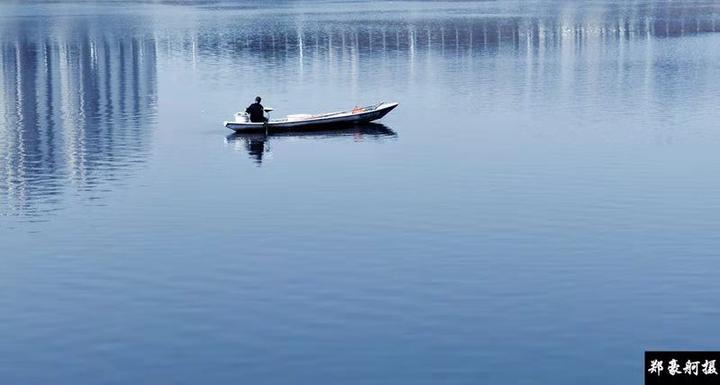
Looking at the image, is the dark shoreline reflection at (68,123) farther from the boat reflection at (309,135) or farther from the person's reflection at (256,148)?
the person's reflection at (256,148)

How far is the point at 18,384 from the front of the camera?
139ft

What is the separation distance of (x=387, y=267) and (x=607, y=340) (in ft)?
40.9

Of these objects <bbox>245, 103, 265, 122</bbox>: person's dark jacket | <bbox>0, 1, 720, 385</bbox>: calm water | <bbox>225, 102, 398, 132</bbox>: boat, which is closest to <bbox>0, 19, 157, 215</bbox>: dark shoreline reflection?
<bbox>0, 1, 720, 385</bbox>: calm water

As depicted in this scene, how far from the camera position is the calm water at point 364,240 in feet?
147

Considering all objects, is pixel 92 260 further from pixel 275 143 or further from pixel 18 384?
pixel 275 143

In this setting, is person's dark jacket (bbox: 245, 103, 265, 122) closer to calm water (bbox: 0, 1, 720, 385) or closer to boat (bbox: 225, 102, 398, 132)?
boat (bbox: 225, 102, 398, 132)

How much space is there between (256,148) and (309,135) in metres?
5.66

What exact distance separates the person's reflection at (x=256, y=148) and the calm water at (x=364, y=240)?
47 cm

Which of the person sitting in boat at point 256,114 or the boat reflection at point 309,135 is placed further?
the person sitting in boat at point 256,114

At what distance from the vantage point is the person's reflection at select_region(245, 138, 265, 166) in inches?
3460

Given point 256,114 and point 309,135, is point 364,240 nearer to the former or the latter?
point 309,135

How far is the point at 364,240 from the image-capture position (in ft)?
201

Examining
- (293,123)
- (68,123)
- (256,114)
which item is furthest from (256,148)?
(68,123)

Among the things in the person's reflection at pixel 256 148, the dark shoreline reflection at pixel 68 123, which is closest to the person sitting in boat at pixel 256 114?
the person's reflection at pixel 256 148
